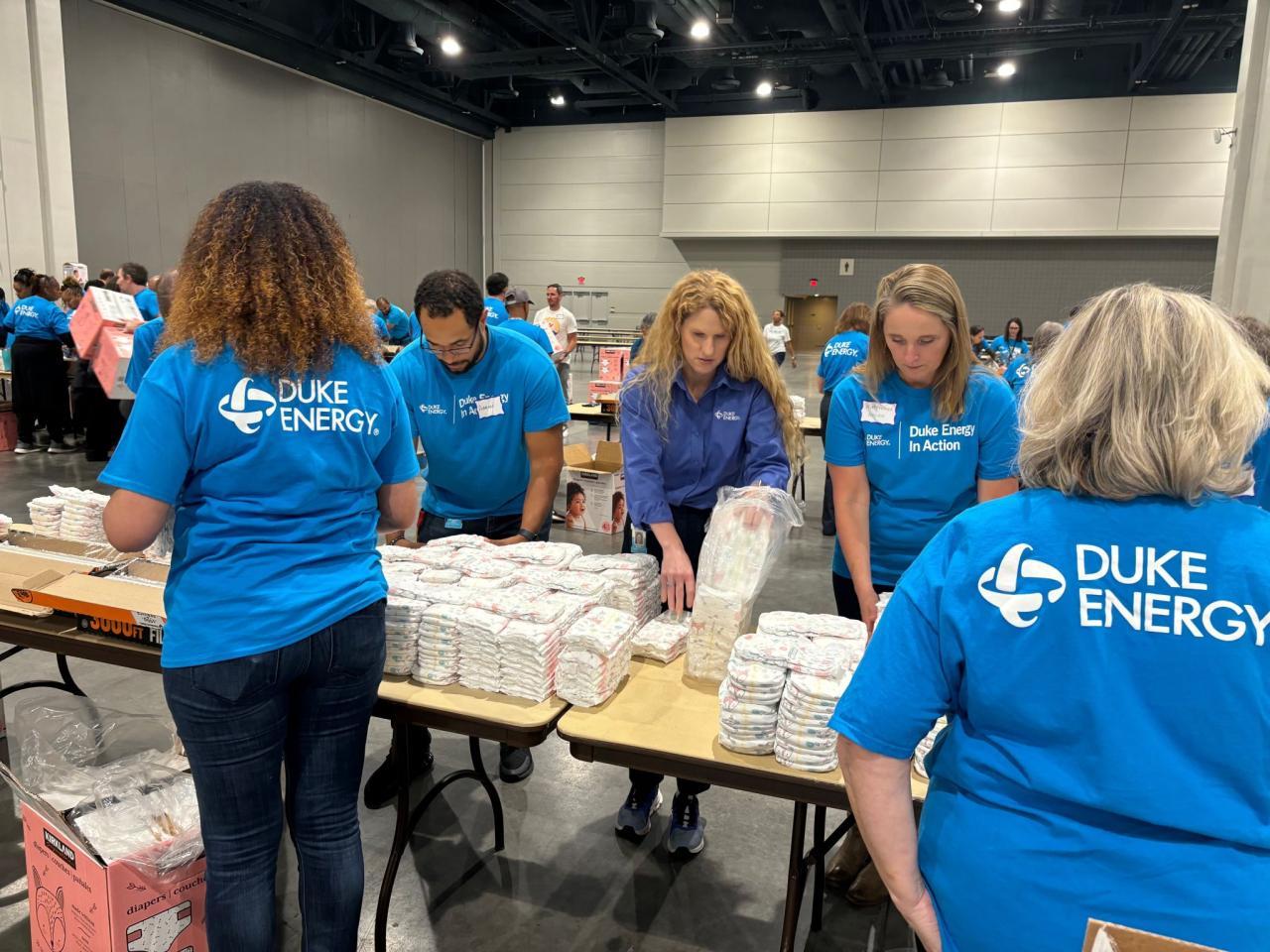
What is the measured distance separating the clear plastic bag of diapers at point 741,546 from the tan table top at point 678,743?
0.24 m

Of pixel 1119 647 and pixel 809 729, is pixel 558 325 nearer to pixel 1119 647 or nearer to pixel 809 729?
pixel 809 729

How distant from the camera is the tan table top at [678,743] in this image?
5.25 feet

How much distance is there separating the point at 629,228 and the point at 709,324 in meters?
17.7

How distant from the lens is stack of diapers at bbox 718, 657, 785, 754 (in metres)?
1.64

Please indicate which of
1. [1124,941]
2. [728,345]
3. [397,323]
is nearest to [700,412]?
[728,345]

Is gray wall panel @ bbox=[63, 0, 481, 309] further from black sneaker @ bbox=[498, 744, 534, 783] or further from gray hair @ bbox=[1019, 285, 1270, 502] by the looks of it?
gray hair @ bbox=[1019, 285, 1270, 502]

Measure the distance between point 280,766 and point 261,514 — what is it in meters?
0.47

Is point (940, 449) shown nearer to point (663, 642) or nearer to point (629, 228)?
point (663, 642)

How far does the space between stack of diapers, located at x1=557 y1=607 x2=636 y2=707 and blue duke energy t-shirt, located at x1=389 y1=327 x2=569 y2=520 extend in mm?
914

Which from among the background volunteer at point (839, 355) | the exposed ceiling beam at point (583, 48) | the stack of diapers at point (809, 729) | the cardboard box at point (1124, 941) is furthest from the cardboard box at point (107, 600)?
the exposed ceiling beam at point (583, 48)

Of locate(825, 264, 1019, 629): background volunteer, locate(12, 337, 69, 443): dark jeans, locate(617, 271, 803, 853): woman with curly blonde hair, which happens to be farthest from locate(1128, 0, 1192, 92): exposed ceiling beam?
locate(12, 337, 69, 443): dark jeans

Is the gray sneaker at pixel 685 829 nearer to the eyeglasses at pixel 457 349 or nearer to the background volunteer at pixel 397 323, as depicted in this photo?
the eyeglasses at pixel 457 349

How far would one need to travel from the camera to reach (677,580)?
214cm

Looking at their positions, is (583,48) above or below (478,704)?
above
